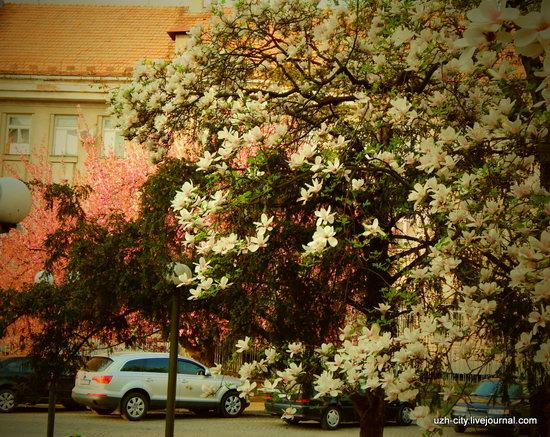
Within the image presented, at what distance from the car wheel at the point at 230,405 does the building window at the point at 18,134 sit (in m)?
16.4

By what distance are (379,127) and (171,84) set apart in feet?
8.28

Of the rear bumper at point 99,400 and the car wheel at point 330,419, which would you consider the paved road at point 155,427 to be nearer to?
the car wheel at point 330,419

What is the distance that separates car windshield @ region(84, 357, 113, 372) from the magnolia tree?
12.3 meters

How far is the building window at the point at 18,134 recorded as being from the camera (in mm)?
33125

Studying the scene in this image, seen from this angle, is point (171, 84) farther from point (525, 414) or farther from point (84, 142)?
point (84, 142)

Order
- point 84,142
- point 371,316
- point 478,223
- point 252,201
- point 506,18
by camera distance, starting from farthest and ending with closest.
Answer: point 84,142 < point 371,316 < point 252,201 < point 478,223 < point 506,18

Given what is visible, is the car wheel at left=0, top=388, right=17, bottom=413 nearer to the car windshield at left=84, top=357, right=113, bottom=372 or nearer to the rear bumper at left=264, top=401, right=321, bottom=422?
the car windshield at left=84, top=357, right=113, bottom=372

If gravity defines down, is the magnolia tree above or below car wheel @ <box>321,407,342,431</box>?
above

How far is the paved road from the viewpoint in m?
17.0

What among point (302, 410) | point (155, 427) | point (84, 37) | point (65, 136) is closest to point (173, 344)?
point (155, 427)

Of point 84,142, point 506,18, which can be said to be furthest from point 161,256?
point 84,142

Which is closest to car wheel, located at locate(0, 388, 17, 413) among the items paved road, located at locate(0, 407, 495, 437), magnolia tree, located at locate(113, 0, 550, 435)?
paved road, located at locate(0, 407, 495, 437)

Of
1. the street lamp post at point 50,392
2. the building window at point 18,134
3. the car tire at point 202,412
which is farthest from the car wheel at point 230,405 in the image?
the building window at point 18,134

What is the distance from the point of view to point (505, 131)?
4438mm
